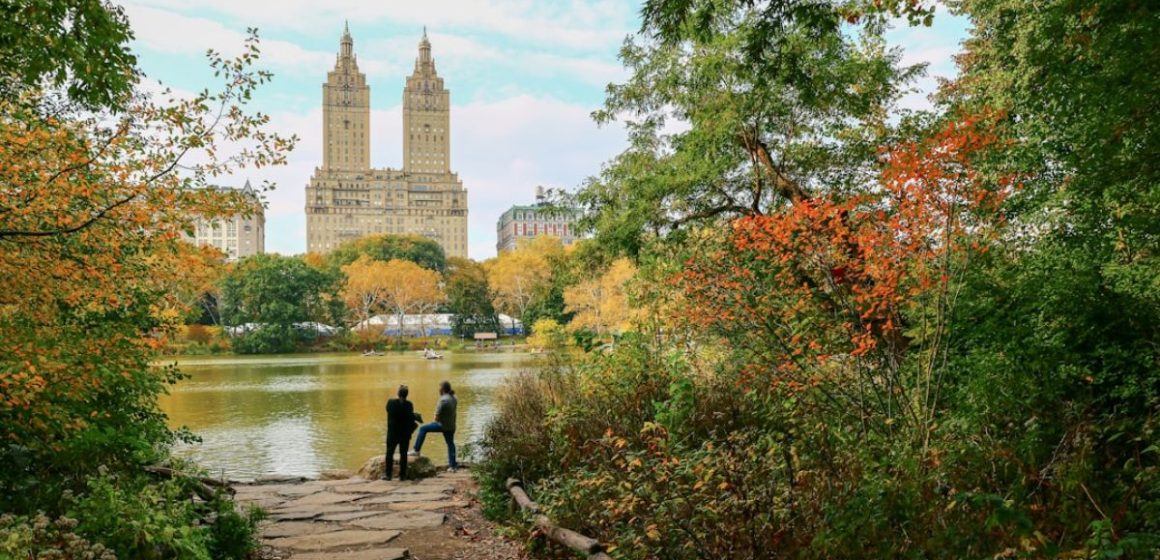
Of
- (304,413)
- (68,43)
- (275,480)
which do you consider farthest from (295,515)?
(304,413)

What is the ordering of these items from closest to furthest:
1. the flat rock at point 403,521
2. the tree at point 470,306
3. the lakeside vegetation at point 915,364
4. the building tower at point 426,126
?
1. the lakeside vegetation at point 915,364
2. the flat rock at point 403,521
3. the tree at point 470,306
4. the building tower at point 426,126

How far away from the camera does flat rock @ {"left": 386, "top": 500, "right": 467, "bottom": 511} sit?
676 cm

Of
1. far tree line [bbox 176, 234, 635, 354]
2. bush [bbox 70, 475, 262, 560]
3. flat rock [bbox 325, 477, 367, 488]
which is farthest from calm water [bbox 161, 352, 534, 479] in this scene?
far tree line [bbox 176, 234, 635, 354]

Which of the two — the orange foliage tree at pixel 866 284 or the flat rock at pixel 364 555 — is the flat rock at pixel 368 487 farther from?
the orange foliage tree at pixel 866 284

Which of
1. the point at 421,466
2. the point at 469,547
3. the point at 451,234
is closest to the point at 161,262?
the point at 469,547

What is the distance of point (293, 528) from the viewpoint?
5.99 m

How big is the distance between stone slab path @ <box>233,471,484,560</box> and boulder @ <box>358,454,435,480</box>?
0.49 feet

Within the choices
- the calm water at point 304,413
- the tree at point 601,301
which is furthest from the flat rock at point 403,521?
the tree at point 601,301

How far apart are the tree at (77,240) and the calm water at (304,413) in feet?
13.6

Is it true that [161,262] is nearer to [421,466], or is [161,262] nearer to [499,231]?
[421,466]

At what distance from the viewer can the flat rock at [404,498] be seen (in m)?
7.09

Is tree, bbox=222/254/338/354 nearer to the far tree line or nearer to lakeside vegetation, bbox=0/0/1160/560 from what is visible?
the far tree line

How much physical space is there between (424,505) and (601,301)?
30.9 m

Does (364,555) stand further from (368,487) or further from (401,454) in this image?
(401,454)
